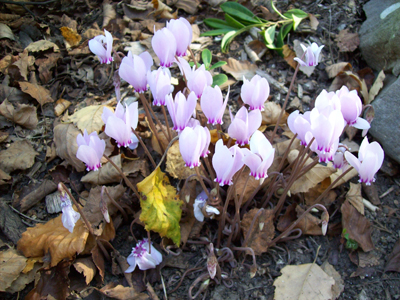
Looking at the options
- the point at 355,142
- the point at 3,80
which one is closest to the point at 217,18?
the point at 355,142

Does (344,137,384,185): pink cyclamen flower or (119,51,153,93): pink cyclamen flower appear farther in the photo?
(119,51,153,93): pink cyclamen flower

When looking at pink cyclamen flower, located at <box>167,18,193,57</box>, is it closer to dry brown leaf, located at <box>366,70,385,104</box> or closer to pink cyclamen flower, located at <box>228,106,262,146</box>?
pink cyclamen flower, located at <box>228,106,262,146</box>

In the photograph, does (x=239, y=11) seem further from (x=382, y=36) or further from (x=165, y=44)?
(x=165, y=44)

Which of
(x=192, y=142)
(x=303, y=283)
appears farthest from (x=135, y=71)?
(x=303, y=283)

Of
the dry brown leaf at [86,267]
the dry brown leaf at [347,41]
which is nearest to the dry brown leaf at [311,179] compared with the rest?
the dry brown leaf at [86,267]

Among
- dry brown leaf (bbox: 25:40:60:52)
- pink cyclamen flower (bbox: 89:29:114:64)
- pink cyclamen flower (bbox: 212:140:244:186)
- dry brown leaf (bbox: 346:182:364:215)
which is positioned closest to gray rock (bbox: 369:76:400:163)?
dry brown leaf (bbox: 346:182:364:215)
